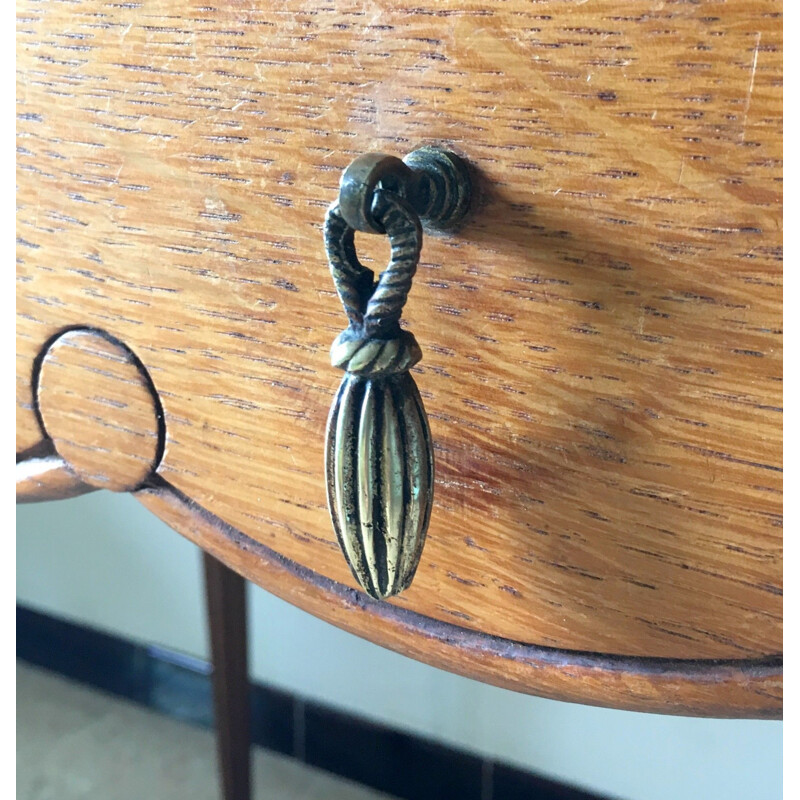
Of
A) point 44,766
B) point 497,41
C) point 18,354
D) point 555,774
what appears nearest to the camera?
point 497,41

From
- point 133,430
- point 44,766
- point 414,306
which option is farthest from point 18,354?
point 44,766

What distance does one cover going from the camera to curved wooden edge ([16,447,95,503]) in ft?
1.06

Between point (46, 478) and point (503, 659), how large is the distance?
0.19 metres

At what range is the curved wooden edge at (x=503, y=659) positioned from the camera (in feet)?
0.70

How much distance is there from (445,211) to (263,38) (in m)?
0.07

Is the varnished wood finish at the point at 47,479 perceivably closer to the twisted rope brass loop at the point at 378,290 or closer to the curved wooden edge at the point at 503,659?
the curved wooden edge at the point at 503,659

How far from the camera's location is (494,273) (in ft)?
0.69

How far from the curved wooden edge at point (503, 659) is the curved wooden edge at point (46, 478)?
4 cm

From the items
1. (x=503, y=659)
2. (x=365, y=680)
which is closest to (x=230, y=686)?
(x=365, y=680)

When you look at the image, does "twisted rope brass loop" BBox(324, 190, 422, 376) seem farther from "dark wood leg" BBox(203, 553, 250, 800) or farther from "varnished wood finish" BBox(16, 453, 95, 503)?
"dark wood leg" BBox(203, 553, 250, 800)

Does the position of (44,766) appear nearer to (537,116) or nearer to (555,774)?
(555,774)

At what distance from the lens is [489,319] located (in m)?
0.22

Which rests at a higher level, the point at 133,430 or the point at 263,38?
the point at 263,38

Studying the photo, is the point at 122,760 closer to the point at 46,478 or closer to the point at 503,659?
the point at 46,478
